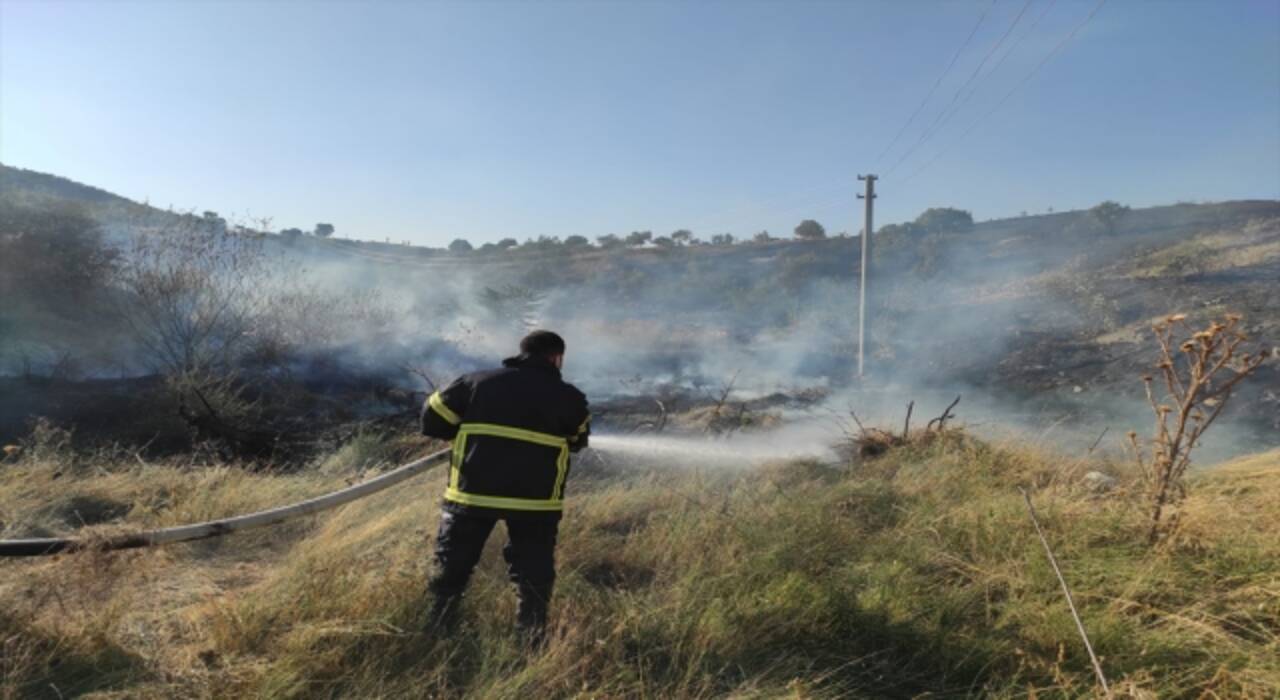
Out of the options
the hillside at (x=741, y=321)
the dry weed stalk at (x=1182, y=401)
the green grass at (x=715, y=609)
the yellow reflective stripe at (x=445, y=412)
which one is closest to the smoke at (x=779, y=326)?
the hillside at (x=741, y=321)

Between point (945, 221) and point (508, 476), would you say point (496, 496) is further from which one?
point (945, 221)

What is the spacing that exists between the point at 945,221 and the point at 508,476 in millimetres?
37795

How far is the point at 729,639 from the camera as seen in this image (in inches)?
113

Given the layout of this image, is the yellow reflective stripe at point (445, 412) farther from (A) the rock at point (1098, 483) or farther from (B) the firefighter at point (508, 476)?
(A) the rock at point (1098, 483)

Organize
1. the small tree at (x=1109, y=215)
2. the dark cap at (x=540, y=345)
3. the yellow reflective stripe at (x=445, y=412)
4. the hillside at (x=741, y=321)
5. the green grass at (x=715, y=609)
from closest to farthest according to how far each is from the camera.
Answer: the green grass at (x=715, y=609), the yellow reflective stripe at (x=445, y=412), the dark cap at (x=540, y=345), the hillside at (x=741, y=321), the small tree at (x=1109, y=215)

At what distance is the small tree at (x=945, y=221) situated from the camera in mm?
34625

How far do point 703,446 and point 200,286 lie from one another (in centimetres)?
828

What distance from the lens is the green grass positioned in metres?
2.54

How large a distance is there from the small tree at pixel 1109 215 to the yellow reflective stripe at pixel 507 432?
34997 mm

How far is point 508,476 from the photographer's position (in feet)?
9.56

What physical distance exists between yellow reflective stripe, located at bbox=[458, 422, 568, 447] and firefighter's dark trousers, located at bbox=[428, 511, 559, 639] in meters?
0.35

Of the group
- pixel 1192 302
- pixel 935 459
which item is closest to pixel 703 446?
pixel 935 459

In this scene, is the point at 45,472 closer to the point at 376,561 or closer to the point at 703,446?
the point at 376,561

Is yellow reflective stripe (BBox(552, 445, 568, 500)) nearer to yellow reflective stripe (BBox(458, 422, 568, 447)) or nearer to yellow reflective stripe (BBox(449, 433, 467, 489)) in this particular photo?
yellow reflective stripe (BBox(458, 422, 568, 447))
